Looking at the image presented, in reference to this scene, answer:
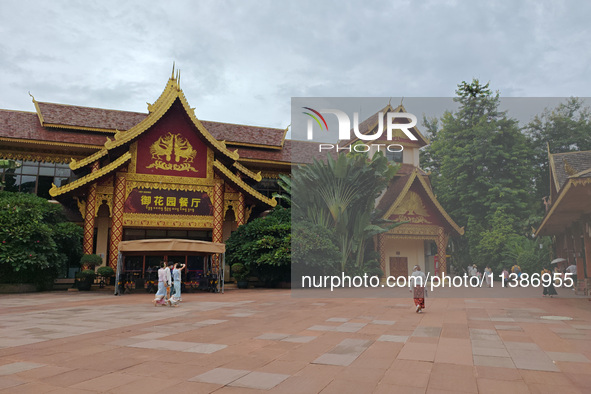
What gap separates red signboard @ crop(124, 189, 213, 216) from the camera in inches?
929

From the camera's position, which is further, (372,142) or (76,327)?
(372,142)

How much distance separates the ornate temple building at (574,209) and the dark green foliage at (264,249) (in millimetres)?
12052

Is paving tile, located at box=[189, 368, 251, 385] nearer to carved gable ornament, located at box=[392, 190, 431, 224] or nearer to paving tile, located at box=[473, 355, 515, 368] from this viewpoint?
paving tile, located at box=[473, 355, 515, 368]

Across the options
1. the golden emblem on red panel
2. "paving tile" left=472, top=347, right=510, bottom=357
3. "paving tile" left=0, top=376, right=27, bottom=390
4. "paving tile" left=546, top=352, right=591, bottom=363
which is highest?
the golden emblem on red panel

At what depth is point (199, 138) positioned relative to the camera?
995 inches

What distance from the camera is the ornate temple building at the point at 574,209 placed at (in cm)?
1520

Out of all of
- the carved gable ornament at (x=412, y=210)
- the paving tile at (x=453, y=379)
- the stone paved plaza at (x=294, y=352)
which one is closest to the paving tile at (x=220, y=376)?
the stone paved plaza at (x=294, y=352)

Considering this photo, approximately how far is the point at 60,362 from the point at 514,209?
91.5 ft

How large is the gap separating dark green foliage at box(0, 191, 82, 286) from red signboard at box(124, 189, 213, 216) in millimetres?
3400

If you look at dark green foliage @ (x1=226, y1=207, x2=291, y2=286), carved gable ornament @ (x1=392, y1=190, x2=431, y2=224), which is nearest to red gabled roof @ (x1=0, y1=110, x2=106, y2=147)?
dark green foliage @ (x1=226, y1=207, x2=291, y2=286)

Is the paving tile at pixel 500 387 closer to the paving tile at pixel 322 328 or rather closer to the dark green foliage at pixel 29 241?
the paving tile at pixel 322 328

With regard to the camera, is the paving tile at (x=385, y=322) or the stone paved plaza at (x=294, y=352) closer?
the stone paved plaza at (x=294, y=352)

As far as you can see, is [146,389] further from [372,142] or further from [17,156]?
[372,142]

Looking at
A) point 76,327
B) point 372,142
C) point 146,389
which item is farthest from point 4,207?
point 372,142
